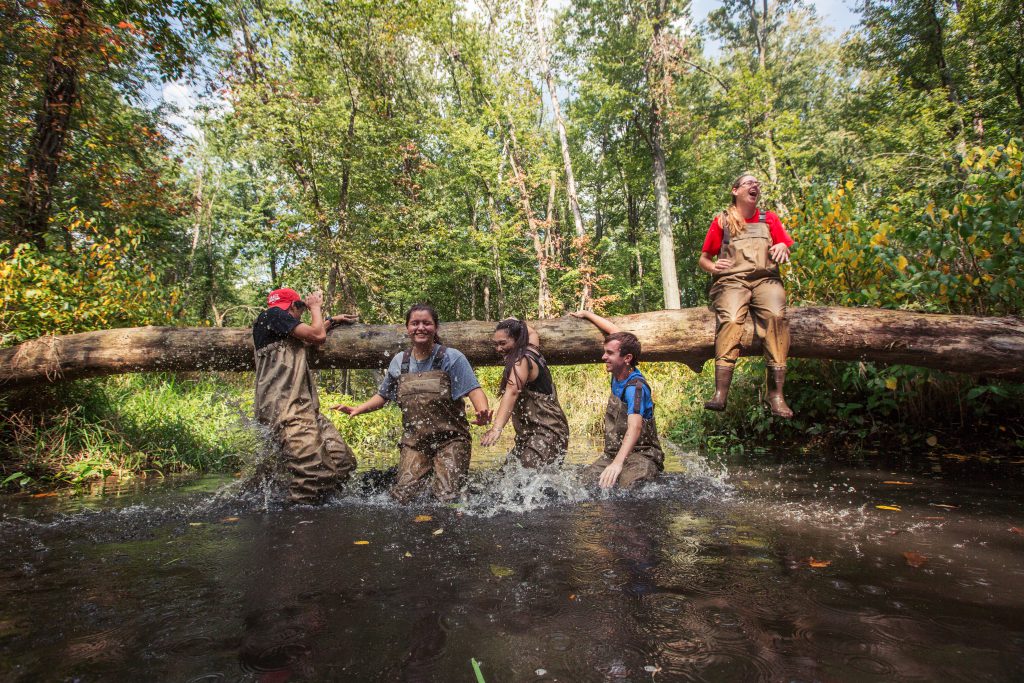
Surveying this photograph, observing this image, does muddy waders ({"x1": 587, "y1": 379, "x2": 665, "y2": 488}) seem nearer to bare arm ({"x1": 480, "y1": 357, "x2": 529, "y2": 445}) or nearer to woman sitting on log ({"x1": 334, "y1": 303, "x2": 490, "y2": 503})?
bare arm ({"x1": 480, "y1": 357, "x2": 529, "y2": 445})

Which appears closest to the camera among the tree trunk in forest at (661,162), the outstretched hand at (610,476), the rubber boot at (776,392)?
the outstretched hand at (610,476)

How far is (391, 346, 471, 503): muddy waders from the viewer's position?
15.9 ft

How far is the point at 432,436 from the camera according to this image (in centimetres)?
498

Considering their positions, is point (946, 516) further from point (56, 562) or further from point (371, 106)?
point (371, 106)

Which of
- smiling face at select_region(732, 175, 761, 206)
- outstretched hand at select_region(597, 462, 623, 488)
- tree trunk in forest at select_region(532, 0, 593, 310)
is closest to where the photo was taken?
outstretched hand at select_region(597, 462, 623, 488)

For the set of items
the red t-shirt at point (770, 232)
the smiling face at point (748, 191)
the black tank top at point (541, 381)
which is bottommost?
the black tank top at point (541, 381)

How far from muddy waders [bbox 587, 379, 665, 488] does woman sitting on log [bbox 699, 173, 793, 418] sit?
67 centimetres

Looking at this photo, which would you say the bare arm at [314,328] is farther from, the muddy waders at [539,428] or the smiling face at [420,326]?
the muddy waders at [539,428]

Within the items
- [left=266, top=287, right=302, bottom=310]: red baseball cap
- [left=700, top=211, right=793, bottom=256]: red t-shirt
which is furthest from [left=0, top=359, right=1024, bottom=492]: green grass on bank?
[left=700, top=211, right=793, bottom=256]: red t-shirt

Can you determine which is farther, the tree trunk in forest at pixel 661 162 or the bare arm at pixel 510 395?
the tree trunk in forest at pixel 661 162

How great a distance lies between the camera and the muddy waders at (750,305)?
507 cm

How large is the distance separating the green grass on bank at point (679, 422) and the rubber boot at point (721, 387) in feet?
7.24

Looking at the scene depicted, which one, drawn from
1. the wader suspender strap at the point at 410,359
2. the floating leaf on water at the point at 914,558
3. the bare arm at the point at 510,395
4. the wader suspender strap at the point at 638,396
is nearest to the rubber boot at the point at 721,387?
the wader suspender strap at the point at 638,396

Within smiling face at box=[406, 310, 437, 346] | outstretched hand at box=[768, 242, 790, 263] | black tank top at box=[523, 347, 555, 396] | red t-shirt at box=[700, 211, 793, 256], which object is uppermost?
red t-shirt at box=[700, 211, 793, 256]
